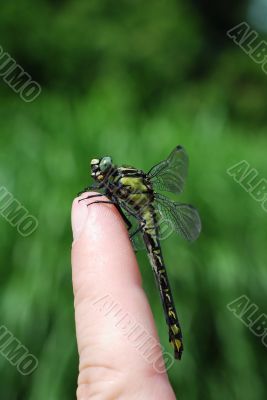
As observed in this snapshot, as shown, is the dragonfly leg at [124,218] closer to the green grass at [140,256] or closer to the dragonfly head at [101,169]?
the dragonfly head at [101,169]

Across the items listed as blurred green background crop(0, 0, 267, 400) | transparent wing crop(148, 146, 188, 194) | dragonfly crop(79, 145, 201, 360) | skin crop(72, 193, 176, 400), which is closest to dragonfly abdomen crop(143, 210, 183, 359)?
dragonfly crop(79, 145, 201, 360)

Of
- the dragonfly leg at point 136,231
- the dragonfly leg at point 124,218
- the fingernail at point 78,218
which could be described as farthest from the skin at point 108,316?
the dragonfly leg at point 136,231

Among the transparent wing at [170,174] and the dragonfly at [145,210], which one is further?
the transparent wing at [170,174]

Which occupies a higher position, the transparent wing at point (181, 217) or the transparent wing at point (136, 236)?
the transparent wing at point (181, 217)

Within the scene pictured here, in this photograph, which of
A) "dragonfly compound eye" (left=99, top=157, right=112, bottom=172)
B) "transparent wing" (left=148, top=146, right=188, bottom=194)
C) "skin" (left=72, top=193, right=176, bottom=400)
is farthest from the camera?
"transparent wing" (left=148, top=146, right=188, bottom=194)

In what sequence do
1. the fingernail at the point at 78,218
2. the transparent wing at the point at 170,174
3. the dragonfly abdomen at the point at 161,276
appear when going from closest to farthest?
1. the fingernail at the point at 78,218
2. the dragonfly abdomen at the point at 161,276
3. the transparent wing at the point at 170,174

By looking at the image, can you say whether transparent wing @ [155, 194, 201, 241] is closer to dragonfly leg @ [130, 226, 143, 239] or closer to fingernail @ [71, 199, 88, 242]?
dragonfly leg @ [130, 226, 143, 239]

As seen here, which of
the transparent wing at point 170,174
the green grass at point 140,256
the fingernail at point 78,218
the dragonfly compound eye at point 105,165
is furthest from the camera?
the green grass at point 140,256

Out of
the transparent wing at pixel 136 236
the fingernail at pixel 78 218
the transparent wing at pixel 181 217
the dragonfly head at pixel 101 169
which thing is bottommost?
the fingernail at pixel 78 218
